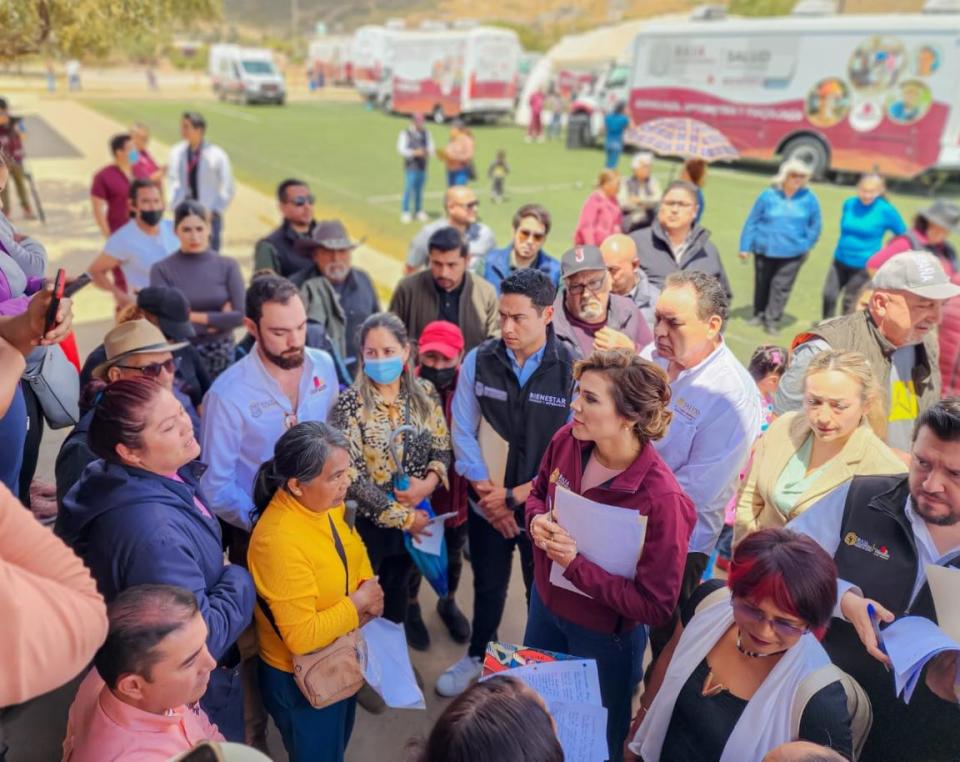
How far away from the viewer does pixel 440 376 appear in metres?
3.86

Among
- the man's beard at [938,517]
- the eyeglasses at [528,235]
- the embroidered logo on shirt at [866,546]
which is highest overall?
the eyeglasses at [528,235]

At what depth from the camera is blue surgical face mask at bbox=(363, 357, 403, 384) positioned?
10.4ft

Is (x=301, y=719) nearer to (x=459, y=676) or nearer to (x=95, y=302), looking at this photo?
(x=459, y=676)

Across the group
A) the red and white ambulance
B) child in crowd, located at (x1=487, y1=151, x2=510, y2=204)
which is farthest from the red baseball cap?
the red and white ambulance

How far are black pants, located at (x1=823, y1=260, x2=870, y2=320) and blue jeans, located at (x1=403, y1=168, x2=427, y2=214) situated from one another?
7.45m

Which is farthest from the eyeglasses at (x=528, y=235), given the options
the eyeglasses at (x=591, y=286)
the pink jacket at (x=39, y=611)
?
the pink jacket at (x=39, y=611)

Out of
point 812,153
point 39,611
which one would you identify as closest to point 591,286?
point 39,611

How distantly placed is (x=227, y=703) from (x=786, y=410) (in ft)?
9.38

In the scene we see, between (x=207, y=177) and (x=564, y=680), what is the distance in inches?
310

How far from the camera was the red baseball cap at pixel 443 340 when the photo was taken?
381 centimetres

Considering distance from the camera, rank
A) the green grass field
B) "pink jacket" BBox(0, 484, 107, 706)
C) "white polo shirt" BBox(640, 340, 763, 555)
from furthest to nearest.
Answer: the green grass field < "white polo shirt" BBox(640, 340, 763, 555) < "pink jacket" BBox(0, 484, 107, 706)

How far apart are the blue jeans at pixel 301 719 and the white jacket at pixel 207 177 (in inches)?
272

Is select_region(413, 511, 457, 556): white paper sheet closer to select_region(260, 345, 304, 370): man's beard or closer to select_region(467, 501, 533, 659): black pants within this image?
select_region(467, 501, 533, 659): black pants

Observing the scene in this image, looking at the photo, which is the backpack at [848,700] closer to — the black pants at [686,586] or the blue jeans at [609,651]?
the blue jeans at [609,651]
